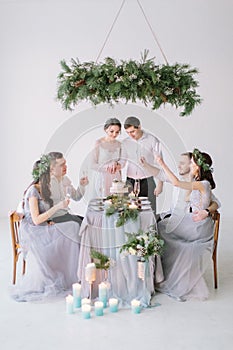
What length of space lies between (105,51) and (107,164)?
122 inches

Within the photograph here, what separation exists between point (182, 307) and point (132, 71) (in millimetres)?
1764

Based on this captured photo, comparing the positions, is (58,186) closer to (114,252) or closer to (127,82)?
(114,252)

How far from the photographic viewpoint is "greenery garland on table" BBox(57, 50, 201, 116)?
346 cm

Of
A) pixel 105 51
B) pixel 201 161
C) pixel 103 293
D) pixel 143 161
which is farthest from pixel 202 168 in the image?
pixel 105 51

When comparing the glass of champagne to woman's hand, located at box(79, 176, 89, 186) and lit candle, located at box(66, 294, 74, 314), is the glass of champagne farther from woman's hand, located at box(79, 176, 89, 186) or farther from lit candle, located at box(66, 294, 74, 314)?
lit candle, located at box(66, 294, 74, 314)

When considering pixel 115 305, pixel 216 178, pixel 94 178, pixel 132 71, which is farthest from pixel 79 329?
pixel 216 178

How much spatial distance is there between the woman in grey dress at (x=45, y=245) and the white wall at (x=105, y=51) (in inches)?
111

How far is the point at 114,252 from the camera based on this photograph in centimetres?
389

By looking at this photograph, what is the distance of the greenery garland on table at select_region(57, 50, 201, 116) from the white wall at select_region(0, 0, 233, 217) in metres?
3.22

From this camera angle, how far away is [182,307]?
3.72 meters

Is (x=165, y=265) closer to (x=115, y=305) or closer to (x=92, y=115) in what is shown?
(x=115, y=305)

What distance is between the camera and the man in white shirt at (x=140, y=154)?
4.50 m

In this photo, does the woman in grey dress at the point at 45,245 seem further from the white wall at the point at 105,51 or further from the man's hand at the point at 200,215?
the white wall at the point at 105,51

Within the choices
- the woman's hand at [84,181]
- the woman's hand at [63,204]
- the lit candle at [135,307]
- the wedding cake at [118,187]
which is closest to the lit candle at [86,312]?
the lit candle at [135,307]
